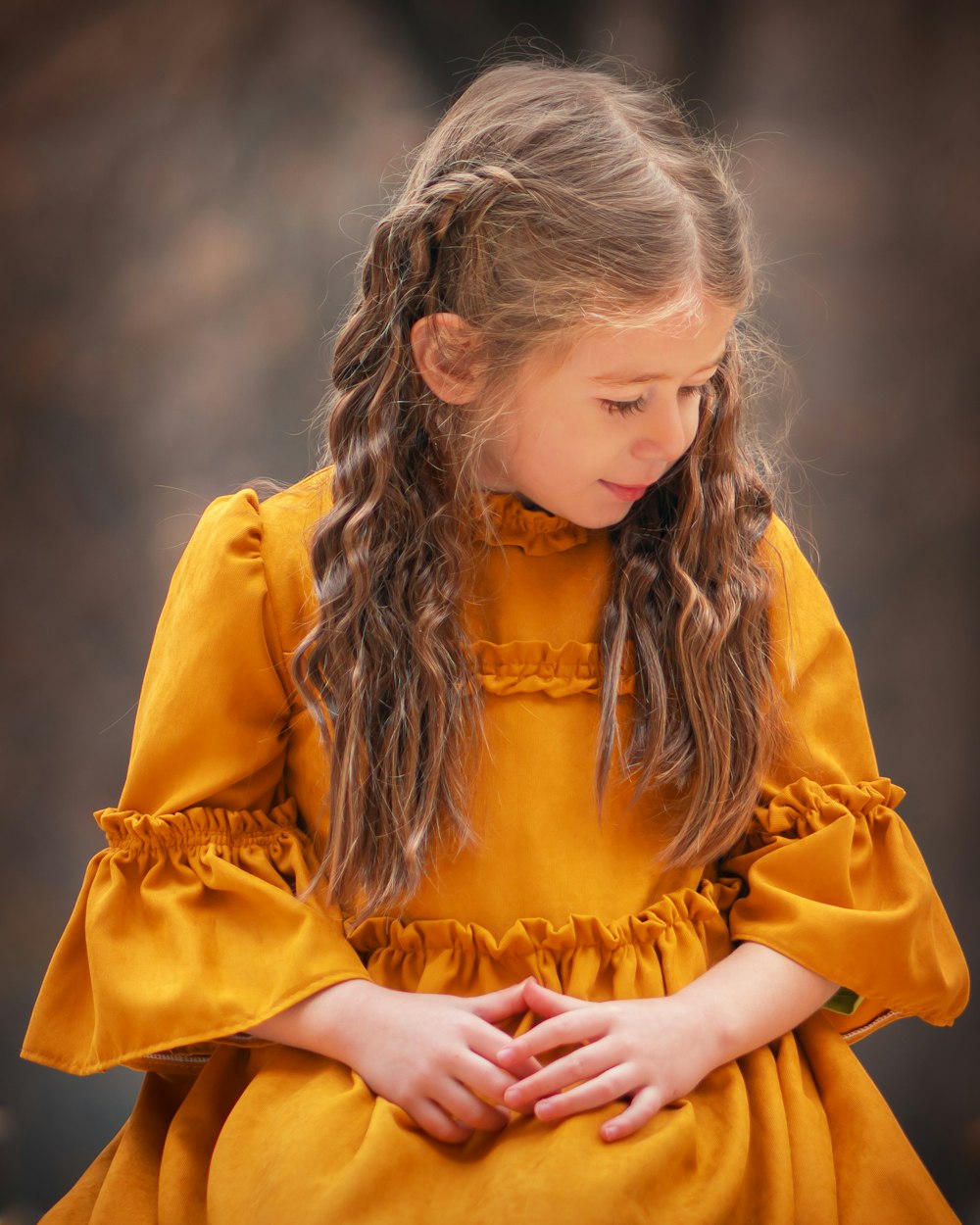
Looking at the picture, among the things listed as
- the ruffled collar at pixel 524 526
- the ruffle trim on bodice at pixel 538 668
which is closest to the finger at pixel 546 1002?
the ruffle trim on bodice at pixel 538 668

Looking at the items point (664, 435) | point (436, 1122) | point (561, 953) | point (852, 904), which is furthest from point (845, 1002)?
point (664, 435)

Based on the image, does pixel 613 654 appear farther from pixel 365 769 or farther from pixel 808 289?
pixel 808 289

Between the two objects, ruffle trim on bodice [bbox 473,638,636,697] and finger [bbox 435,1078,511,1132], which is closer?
finger [bbox 435,1078,511,1132]

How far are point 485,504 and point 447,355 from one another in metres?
0.11

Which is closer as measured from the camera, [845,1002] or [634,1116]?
[634,1116]

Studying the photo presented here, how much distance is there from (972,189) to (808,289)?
177mm

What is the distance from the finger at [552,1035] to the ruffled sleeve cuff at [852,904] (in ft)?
0.48

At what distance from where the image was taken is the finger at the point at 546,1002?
2.77ft

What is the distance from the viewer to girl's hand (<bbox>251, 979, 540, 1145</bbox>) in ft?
2.70

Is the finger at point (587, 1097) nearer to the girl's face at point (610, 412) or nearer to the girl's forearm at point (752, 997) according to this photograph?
the girl's forearm at point (752, 997)

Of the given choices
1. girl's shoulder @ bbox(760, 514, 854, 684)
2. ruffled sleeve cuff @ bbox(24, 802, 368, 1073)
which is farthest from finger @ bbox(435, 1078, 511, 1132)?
girl's shoulder @ bbox(760, 514, 854, 684)

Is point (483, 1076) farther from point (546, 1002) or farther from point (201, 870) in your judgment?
point (201, 870)

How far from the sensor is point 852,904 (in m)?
0.92

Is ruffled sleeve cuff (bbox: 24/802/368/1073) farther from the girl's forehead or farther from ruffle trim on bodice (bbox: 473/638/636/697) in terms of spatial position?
the girl's forehead
